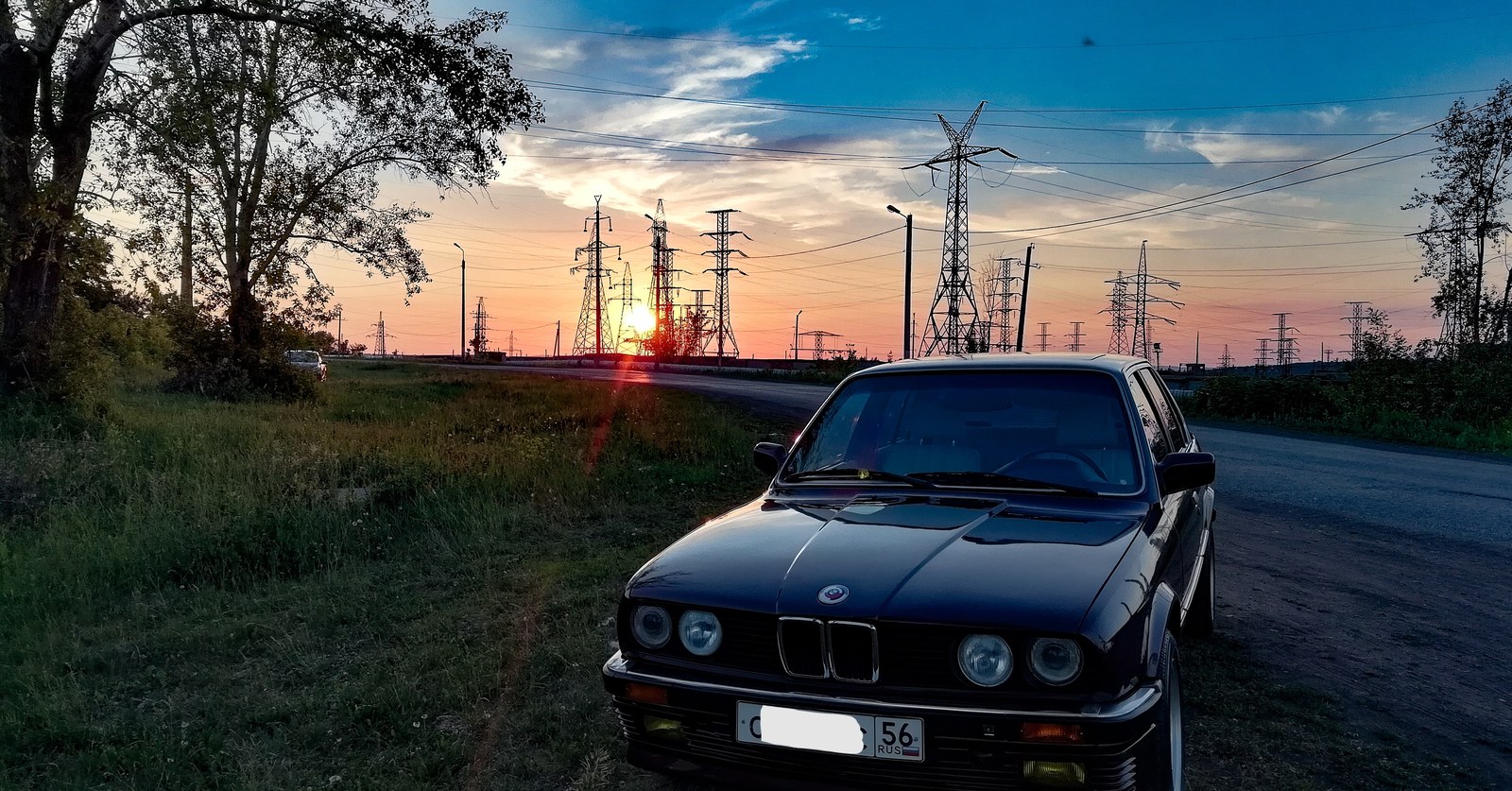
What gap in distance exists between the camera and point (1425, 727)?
385 cm

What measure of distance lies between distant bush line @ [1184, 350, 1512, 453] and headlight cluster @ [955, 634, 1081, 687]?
19175 mm

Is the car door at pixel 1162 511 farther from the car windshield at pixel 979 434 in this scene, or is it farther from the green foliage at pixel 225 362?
the green foliage at pixel 225 362

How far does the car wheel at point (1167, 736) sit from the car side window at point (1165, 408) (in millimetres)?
1792

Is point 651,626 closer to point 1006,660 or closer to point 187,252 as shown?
point 1006,660

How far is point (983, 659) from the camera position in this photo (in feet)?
7.67

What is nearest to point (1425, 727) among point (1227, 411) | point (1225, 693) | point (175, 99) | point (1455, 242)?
point (1225, 693)

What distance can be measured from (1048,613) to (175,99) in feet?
52.4

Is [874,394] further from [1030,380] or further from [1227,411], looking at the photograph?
[1227,411]

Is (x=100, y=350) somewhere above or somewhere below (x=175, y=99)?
below

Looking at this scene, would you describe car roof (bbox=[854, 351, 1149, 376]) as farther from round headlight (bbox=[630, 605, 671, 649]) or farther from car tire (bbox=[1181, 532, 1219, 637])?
round headlight (bbox=[630, 605, 671, 649])

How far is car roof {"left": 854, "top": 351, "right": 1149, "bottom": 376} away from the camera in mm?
3867

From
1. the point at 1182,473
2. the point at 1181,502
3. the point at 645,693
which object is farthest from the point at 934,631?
the point at 1181,502

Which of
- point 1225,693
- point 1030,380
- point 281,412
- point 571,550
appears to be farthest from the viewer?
point 281,412

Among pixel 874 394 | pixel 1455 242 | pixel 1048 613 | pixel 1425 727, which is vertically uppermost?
pixel 1455 242
